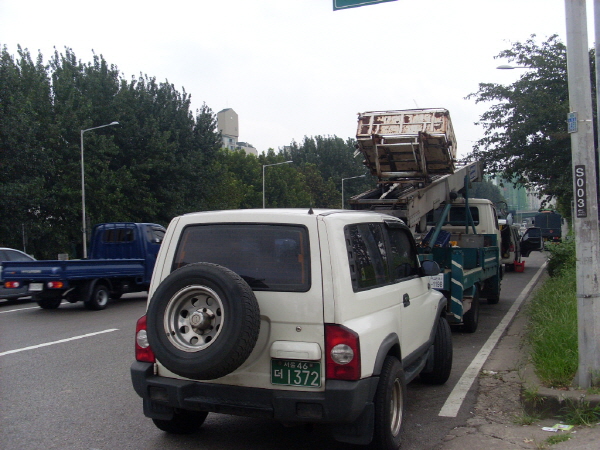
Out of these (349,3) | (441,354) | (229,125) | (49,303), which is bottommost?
(49,303)

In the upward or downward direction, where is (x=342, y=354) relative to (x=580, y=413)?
upward

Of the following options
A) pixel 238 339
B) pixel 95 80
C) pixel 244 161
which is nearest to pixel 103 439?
pixel 238 339

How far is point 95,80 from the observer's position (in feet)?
114

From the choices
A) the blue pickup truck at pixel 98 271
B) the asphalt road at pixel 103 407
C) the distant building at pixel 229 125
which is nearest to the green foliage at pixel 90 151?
the blue pickup truck at pixel 98 271

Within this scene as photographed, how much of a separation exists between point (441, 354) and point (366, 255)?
93.5 inches

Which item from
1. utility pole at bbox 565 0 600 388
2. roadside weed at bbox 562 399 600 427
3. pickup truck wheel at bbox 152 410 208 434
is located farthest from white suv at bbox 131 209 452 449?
utility pole at bbox 565 0 600 388

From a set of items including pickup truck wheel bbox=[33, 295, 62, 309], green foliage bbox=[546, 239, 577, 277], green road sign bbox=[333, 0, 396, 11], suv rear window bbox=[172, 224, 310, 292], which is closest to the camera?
suv rear window bbox=[172, 224, 310, 292]

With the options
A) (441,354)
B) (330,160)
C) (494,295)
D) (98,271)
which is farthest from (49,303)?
(330,160)

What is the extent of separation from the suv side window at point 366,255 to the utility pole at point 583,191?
2.04 meters

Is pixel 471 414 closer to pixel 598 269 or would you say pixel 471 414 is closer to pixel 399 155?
pixel 598 269

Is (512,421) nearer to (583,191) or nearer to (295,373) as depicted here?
(583,191)

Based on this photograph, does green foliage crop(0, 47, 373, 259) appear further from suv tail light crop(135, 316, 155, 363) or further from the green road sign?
suv tail light crop(135, 316, 155, 363)

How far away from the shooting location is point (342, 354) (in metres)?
3.90

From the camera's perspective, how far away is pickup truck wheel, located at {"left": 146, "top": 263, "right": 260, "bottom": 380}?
3.80m
